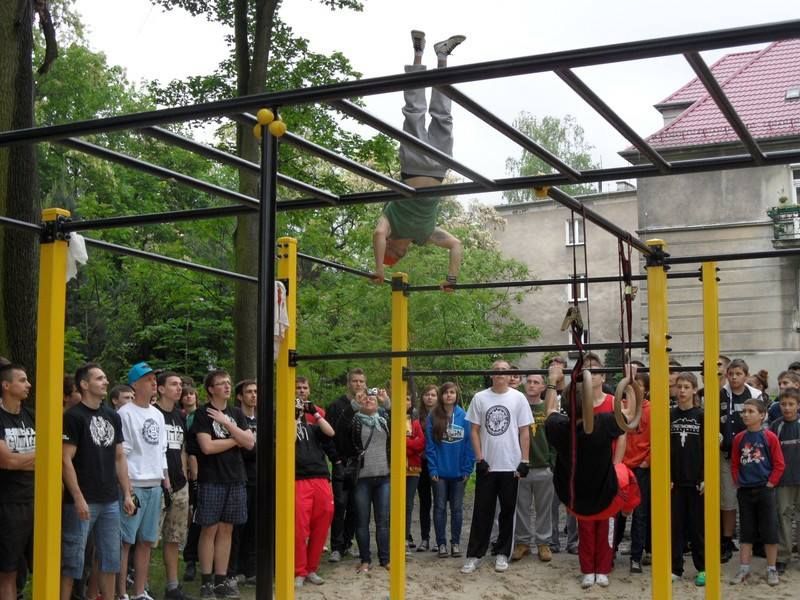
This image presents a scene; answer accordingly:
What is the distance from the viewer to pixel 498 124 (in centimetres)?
390

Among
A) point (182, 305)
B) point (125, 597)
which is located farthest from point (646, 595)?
point (182, 305)

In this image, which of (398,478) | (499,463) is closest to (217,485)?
(398,478)

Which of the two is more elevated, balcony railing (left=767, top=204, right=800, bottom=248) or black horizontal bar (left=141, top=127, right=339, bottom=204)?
balcony railing (left=767, top=204, right=800, bottom=248)

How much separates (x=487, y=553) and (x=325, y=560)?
149 centimetres

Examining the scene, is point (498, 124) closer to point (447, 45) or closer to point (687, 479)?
point (447, 45)

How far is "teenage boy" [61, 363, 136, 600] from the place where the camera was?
618 centimetres

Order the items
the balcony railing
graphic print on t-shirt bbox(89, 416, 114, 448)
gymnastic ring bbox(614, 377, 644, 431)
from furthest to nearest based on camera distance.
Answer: the balcony railing < graphic print on t-shirt bbox(89, 416, 114, 448) < gymnastic ring bbox(614, 377, 644, 431)

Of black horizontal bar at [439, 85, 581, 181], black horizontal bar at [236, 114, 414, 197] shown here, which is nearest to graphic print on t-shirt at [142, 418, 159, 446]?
black horizontal bar at [236, 114, 414, 197]

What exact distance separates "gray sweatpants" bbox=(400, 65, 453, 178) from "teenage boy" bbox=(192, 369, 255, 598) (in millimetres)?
2607

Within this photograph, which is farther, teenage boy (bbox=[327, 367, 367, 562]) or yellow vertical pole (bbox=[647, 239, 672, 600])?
teenage boy (bbox=[327, 367, 367, 562])

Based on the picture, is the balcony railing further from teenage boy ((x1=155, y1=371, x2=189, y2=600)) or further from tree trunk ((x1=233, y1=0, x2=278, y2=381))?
teenage boy ((x1=155, y1=371, x2=189, y2=600))

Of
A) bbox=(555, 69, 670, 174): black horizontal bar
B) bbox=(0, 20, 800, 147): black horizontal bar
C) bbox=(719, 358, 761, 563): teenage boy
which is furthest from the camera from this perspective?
bbox=(719, 358, 761, 563): teenage boy

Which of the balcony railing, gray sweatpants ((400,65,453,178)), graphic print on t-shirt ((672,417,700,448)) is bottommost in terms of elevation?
graphic print on t-shirt ((672,417,700,448))

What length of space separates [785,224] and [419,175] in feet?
58.2
